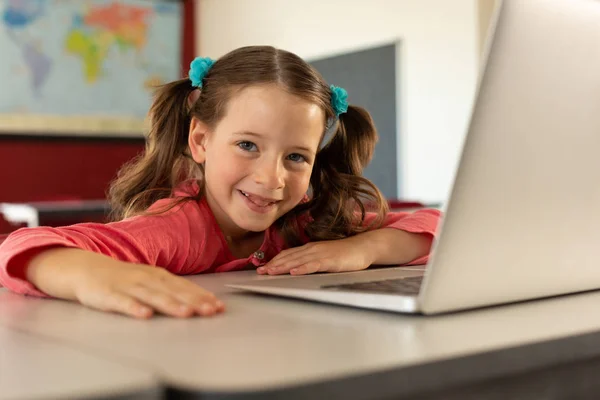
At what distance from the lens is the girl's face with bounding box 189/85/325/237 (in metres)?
1.36

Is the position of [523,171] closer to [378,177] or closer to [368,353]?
[368,353]

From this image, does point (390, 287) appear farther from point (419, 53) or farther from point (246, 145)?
point (419, 53)

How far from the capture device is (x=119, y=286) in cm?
77

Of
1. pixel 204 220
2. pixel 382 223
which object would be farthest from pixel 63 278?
pixel 382 223

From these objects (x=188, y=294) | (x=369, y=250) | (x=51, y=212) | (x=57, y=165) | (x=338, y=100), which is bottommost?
(x=57, y=165)

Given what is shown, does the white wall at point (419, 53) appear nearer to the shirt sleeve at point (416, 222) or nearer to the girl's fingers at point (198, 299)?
the shirt sleeve at point (416, 222)

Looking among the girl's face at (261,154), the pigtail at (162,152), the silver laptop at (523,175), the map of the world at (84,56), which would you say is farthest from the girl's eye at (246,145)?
the map of the world at (84,56)

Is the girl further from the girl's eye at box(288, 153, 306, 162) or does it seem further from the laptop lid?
the laptop lid

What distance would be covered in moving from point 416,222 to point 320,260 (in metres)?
0.35

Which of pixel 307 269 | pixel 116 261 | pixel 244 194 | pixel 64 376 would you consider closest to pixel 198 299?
pixel 116 261

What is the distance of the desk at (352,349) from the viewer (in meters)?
0.47

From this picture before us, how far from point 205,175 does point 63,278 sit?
2.14ft

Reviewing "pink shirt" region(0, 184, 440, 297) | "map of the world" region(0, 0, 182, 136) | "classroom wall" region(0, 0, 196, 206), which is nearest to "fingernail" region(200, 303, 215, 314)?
"pink shirt" region(0, 184, 440, 297)

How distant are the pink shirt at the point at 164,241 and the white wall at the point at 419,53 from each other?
2486mm
